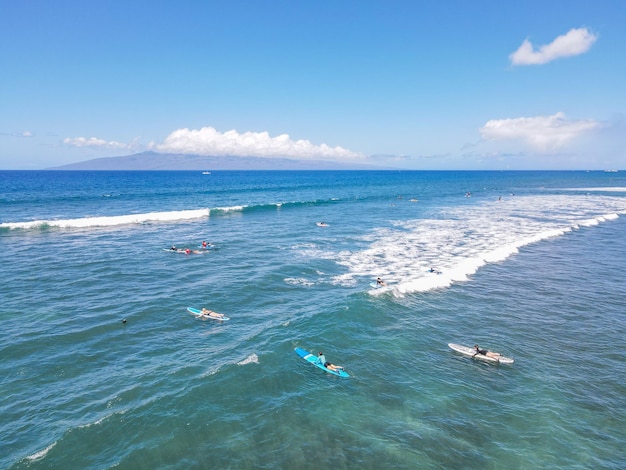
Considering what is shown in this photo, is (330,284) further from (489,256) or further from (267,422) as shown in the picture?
(489,256)

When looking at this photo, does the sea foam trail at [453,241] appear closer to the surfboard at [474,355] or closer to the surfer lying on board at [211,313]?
the surfboard at [474,355]

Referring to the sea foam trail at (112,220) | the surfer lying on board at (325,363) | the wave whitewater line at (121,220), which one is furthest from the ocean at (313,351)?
the sea foam trail at (112,220)

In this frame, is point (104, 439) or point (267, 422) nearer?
point (104, 439)

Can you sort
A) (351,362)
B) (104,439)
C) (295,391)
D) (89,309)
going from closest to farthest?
(104,439) → (295,391) → (351,362) → (89,309)

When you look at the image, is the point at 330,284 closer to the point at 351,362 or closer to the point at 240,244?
the point at 351,362

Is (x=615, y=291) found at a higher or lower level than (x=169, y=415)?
higher

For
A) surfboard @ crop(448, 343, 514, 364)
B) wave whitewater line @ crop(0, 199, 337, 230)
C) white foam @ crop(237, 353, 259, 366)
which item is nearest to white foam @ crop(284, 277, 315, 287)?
white foam @ crop(237, 353, 259, 366)

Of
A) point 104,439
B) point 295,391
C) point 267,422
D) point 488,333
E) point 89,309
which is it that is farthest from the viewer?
point 89,309

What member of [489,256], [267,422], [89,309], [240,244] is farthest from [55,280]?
[489,256]

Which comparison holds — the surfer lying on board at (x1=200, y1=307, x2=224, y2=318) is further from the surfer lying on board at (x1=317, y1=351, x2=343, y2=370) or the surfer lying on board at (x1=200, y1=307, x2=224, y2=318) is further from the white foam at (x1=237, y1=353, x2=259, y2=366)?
the surfer lying on board at (x1=317, y1=351, x2=343, y2=370)
